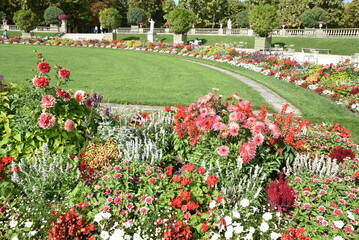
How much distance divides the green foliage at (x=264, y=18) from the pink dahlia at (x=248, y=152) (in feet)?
90.6

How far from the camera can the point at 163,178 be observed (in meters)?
3.51

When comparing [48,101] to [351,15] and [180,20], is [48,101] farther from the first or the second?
[351,15]

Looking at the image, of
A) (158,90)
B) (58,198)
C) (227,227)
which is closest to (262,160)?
(227,227)

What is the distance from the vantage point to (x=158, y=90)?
10359 millimetres

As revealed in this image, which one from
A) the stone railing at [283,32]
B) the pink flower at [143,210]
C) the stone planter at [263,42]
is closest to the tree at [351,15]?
the stone railing at [283,32]

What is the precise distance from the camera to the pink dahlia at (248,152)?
3371 millimetres

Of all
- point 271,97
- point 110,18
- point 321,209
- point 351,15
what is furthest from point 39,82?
point 351,15

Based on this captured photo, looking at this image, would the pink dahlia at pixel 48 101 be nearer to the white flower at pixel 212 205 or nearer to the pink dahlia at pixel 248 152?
the white flower at pixel 212 205

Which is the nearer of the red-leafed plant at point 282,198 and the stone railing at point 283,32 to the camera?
the red-leafed plant at point 282,198

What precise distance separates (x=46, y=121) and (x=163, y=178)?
179 centimetres

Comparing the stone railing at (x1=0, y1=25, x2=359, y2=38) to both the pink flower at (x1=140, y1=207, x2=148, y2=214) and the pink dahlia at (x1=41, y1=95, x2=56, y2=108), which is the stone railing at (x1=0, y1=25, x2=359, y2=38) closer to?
the pink dahlia at (x1=41, y1=95, x2=56, y2=108)

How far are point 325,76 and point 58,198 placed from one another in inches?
494

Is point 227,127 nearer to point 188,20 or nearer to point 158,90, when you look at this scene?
point 158,90

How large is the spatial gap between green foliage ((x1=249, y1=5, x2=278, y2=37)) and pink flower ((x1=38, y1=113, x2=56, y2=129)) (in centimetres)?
2798
